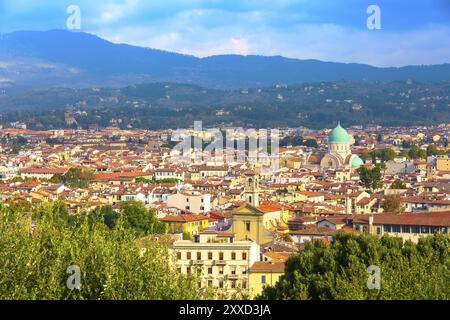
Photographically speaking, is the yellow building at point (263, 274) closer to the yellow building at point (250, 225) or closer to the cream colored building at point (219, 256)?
the cream colored building at point (219, 256)


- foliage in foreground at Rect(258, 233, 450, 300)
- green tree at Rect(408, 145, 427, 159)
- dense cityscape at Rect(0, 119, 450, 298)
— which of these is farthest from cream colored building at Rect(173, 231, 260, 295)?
A: green tree at Rect(408, 145, 427, 159)

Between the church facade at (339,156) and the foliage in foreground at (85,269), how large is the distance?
53640mm

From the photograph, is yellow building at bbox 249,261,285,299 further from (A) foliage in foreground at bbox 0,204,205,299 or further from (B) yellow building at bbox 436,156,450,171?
(B) yellow building at bbox 436,156,450,171

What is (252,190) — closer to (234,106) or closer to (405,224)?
(405,224)

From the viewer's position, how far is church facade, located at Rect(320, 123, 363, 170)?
6706cm

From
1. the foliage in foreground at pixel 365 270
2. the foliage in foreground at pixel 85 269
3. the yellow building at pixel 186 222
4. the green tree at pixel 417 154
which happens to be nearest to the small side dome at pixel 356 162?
the green tree at pixel 417 154

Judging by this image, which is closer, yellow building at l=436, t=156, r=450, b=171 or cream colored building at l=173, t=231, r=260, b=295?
cream colored building at l=173, t=231, r=260, b=295

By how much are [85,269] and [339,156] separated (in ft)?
191

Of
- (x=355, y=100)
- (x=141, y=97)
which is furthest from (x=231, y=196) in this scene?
(x=141, y=97)

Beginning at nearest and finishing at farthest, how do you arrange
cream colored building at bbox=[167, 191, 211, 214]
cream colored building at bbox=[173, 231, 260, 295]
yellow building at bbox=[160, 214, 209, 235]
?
cream colored building at bbox=[173, 231, 260, 295], yellow building at bbox=[160, 214, 209, 235], cream colored building at bbox=[167, 191, 211, 214]

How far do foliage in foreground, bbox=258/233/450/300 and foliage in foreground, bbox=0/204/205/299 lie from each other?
66.8 inches
